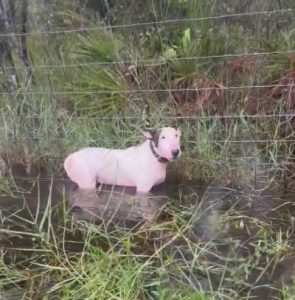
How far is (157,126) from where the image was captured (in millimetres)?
4344

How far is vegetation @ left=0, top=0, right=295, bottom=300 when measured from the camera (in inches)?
103

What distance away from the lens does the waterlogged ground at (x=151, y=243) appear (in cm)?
247

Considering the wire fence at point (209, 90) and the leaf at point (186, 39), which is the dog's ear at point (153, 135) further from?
the leaf at point (186, 39)

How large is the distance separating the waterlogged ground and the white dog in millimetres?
Answer: 82

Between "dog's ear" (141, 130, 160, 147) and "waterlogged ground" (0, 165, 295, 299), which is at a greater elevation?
"dog's ear" (141, 130, 160, 147)

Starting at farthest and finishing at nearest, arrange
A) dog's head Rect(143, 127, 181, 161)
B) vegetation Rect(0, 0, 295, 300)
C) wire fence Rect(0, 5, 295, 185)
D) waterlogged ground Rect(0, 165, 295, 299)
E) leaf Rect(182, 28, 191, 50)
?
1. leaf Rect(182, 28, 191, 50)
2. wire fence Rect(0, 5, 295, 185)
3. dog's head Rect(143, 127, 181, 161)
4. vegetation Rect(0, 0, 295, 300)
5. waterlogged ground Rect(0, 165, 295, 299)

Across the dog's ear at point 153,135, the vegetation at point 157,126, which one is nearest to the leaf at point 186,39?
the vegetation at point 157,126

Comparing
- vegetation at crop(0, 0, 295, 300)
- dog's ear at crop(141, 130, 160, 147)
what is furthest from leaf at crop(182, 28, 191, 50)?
dog's ear at crop(141, 130, 160, 147)

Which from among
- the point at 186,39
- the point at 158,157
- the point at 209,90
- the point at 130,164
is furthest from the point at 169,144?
the point at 186,39

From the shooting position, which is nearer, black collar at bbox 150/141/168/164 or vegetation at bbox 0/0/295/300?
vegetation at bbox 0/0/295/300

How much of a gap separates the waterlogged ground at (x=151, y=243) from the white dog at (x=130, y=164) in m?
0.08

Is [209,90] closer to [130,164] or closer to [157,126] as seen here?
[157,126]

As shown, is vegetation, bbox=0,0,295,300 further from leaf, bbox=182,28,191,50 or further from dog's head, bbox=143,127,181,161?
dog's head, bbox=143,127,181,161

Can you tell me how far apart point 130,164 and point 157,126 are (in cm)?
59
